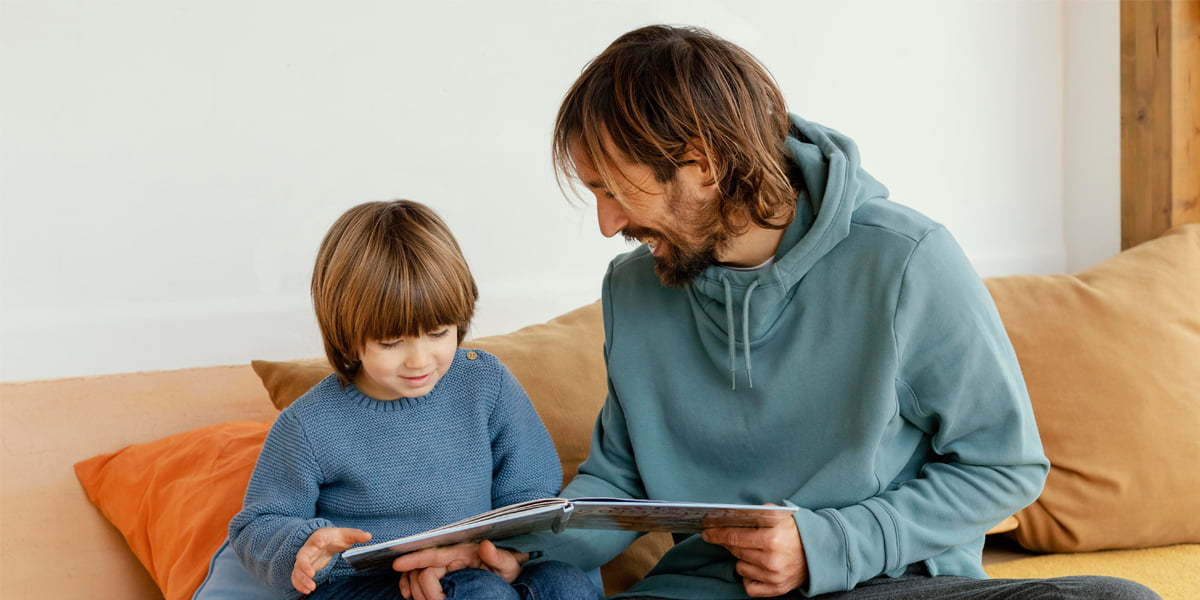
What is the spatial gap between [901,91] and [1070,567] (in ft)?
4.01

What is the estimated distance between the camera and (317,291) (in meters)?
1.26

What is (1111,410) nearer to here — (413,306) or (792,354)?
(792,354)

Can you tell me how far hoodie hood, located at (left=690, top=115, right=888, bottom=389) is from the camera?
1228 millimetres

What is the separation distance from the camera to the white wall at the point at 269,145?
5.17 feet

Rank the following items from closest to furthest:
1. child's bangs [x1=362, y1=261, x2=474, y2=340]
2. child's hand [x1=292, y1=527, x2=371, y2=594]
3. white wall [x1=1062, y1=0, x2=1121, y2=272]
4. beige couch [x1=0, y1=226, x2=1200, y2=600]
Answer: child's hand [x1=292, y1=527, x2=371, y2=594] → child's bangs [x1=362, y1=261, x2=474, y2=340] → beige couch [x1=0, y1=226, x2=1200, y2=600] → white wall [x1=1062, y1=0, x2=1121, y2=272]

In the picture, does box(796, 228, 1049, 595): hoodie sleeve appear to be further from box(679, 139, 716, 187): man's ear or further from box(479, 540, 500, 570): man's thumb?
box(479, 540, 500, 570): man's thumb

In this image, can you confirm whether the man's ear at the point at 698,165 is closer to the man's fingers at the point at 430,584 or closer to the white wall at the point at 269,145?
the man's fingers at the point at 430,584

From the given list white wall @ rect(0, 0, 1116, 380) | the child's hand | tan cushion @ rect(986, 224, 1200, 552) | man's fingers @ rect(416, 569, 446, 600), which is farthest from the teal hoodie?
white wall @ rect(0, 0, 1116, 380)

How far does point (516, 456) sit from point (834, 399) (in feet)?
1.33

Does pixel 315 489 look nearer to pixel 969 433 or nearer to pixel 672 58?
pixel 672 58

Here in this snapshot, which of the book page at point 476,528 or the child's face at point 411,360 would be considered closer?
the book page at point 476,528

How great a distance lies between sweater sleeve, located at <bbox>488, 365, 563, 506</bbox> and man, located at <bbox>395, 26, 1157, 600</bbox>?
4 cm

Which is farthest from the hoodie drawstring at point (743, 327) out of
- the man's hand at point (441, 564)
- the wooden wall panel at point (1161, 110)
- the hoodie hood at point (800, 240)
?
the wooden wall panel at point (1161, 110)

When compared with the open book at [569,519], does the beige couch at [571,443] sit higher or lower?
lower
